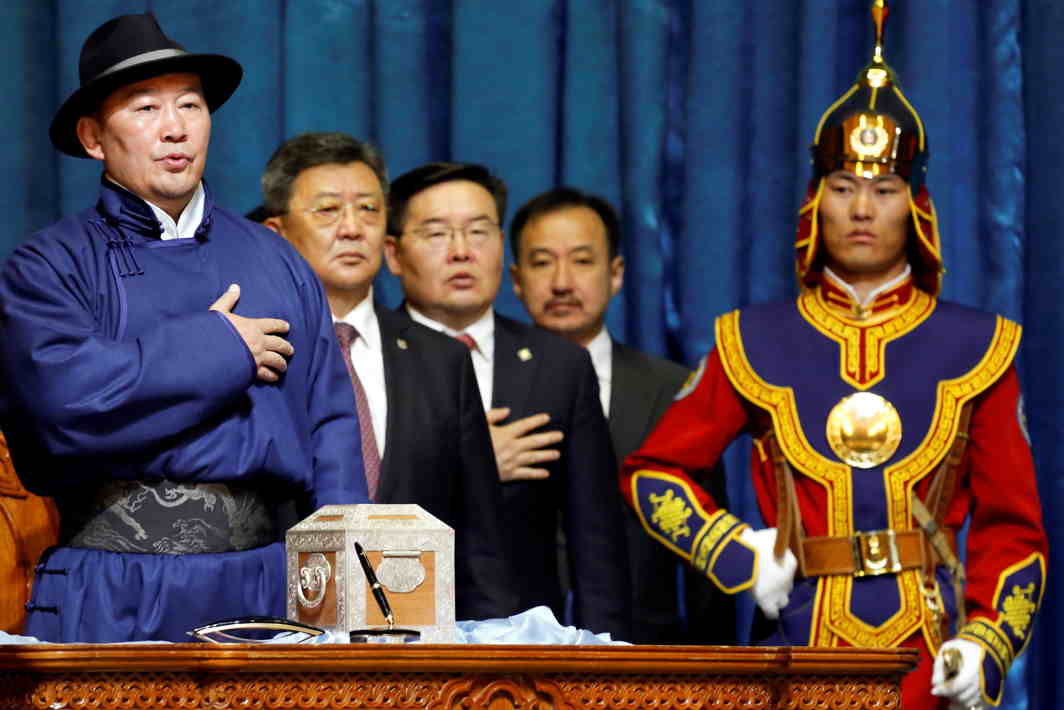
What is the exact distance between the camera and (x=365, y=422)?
11.0 ft

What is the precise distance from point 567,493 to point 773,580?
1.59 ft

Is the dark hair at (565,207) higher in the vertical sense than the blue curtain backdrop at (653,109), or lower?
lower

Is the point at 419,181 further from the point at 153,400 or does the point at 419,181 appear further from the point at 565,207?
the point at 153,400

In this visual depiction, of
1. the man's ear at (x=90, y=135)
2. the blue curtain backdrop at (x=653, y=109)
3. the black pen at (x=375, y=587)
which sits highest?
the blue curtain backdrop at (x=653, y=109)

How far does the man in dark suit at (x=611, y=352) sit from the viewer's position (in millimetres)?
3920

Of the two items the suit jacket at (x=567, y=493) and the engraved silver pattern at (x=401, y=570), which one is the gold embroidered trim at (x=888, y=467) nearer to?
the suit jacket at (x=567, y=493)

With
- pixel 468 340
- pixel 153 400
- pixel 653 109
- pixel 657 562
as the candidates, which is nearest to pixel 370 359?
pixel 468 340

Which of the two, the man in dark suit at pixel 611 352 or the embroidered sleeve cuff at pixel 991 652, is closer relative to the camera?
the embroidered sleeve cuff at pixel 991 652

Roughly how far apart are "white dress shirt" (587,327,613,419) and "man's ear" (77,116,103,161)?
5.05ft

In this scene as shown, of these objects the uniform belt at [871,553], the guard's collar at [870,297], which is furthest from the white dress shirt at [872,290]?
the uniform belt at [871,553]

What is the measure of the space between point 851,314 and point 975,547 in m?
0.45

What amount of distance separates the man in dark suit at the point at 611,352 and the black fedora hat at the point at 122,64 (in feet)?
4.97

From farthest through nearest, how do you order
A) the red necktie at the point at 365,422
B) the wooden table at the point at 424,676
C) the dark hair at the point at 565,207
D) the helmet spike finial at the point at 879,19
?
the dark hair at the point at 565,207, the helmet spike finial at the point at 879,19, the red necktie at the point at 365,422, the wooden table at the point at 424,676

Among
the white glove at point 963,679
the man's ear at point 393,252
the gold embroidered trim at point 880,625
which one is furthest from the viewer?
the man's ear at point 393,252
